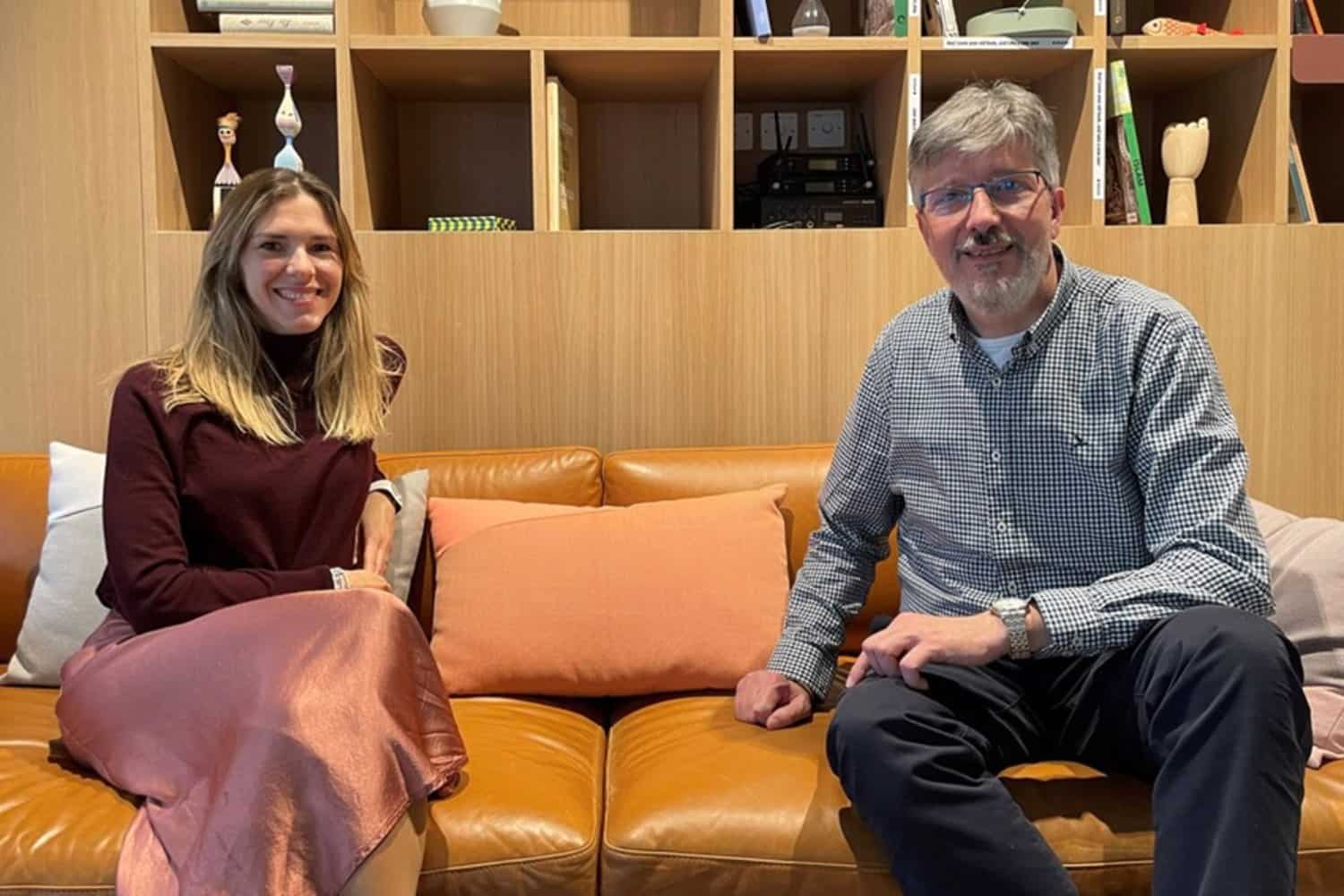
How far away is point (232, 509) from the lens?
1.78 metres

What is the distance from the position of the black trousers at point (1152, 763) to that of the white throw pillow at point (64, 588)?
4.13ft

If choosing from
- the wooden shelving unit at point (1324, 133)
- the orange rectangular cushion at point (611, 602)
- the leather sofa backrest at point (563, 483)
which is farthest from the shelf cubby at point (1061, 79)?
the orange rectangular cushion at point (611, 602)

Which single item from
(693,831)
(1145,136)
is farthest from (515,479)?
(1145,136)

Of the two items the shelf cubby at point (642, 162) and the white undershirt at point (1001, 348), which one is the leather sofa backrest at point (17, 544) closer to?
the shelf cubby at point (642, 162)

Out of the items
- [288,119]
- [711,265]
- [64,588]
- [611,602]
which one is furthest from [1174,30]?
[64,588]

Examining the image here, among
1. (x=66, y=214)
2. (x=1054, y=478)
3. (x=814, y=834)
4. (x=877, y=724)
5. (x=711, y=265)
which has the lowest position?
(x=814, y=834)

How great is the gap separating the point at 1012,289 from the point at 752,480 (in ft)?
2.21

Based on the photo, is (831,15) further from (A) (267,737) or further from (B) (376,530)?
(A) (267,737)

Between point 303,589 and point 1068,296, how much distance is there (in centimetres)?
115

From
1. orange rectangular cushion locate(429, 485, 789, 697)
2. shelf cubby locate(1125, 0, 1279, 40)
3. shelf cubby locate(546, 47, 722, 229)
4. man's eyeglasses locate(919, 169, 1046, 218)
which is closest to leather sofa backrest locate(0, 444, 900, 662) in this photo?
orange rectangular cushion locate(429, 485, 789, 697)

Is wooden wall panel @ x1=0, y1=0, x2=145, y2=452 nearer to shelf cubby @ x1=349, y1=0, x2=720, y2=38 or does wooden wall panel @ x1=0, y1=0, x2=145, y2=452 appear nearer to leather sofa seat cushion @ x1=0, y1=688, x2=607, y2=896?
shelf cubby @ x1=349, y1=0, x2=720, y2=38

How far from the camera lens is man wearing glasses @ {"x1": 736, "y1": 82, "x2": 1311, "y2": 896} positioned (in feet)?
4.30

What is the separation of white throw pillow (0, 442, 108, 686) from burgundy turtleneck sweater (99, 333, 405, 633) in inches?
6.5

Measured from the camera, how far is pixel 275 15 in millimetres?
2336
